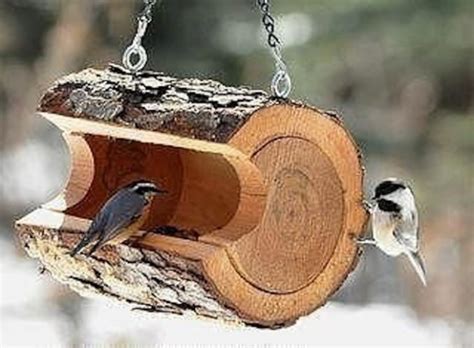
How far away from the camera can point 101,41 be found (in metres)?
5.54

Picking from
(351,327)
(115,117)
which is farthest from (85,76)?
(351,327)

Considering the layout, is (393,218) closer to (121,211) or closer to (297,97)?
(121,211)

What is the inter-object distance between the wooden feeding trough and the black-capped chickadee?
1.5 inches

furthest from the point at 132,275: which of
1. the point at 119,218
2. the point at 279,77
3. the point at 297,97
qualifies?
the point at 297,97

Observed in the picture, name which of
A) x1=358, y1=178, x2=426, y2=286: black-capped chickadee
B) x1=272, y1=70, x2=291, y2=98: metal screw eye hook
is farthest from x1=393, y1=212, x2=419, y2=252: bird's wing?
x1=272, y1=70, x2=291, y2=98: metal screw eye hook

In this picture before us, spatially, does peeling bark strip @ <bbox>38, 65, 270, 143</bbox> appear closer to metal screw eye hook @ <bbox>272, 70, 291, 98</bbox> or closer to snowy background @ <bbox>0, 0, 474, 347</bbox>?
metal screw eye hook @ <bbox>272, 70, 291, 98</bbox>

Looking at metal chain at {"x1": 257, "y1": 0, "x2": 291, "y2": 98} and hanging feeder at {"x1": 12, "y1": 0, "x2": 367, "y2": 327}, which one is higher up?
metal chain at {"x1": 257, "y1": 0, "x2": 291, "y2": 98}

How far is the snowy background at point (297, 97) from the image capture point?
17.2 feet

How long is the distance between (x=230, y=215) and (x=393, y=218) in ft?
0.92

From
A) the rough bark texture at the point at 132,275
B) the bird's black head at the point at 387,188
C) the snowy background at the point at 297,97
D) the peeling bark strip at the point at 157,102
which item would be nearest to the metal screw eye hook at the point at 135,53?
the peeling bark strip at the point at 157,102

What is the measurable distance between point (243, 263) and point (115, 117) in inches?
13.2

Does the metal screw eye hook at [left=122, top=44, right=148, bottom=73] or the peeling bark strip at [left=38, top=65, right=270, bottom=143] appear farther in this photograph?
the metal screw eye hook at [left=122, top=44, right=148, bottom=73]

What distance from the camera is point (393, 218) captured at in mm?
2160

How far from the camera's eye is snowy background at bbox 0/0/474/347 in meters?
5.25
